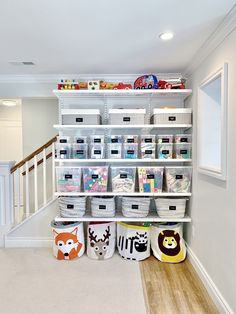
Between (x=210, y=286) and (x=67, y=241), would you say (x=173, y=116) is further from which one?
(x=67, y=241)

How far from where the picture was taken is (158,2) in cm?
160

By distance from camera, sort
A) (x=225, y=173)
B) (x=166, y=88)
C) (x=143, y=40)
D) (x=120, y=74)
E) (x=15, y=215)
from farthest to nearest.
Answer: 1. (x=15, y=215)
2. (x=120, y=74)
3. (x=166, y=88)
4. (x=143, y=40)
5. (x=225, y=173)

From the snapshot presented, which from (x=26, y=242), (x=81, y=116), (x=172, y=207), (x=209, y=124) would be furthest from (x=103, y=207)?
(x=209, y=124)

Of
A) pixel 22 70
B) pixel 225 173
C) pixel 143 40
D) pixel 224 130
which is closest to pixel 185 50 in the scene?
pixel 143 40

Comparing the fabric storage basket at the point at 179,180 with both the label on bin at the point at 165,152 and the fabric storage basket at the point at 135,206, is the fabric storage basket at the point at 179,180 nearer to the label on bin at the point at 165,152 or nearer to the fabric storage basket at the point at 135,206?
the label on bin at the point at 165,152

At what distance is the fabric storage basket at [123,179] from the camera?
9.42 ft

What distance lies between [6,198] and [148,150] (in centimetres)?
194

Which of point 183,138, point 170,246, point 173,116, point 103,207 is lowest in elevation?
point 170,246

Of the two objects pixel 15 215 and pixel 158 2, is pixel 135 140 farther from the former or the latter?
pixel 15 215

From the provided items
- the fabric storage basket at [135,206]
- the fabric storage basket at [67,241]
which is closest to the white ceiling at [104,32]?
the fabric storage basket at [135,206]

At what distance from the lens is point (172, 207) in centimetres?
288

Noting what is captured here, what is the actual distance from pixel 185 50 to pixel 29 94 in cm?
206

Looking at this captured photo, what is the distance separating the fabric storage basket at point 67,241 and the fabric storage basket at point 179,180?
3.97 ft

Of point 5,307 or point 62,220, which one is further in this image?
point 62,220
